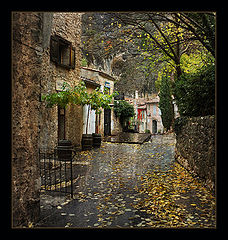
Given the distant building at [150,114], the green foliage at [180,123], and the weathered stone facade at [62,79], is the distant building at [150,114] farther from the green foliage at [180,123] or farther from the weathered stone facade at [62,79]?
the green foliage at [180,123]

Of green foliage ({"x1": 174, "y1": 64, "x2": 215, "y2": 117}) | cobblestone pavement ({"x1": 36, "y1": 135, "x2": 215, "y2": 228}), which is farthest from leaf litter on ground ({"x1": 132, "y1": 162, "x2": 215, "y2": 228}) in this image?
green foliage ({"x1": 174, "y1": 64, "x2": 215, "y2": 117})

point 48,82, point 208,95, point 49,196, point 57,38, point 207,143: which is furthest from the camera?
point 57,38

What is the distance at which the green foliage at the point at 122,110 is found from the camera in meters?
19.2

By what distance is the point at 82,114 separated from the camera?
11844 mm

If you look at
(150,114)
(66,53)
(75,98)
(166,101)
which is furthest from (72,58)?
(150,114)

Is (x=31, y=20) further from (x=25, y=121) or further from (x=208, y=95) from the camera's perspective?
(x=208, y=95)

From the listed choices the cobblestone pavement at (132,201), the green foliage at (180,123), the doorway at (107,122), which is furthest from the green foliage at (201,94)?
the doorway at (107,122)

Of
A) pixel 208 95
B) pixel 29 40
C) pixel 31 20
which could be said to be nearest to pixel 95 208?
pixel 29 40

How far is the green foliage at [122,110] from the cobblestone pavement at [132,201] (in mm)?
12165

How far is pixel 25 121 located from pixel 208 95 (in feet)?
15.7

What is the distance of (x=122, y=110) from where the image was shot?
19438 millimetres

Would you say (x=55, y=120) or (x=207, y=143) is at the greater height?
(x=55, y=120)

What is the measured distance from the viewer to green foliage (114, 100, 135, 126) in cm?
1924

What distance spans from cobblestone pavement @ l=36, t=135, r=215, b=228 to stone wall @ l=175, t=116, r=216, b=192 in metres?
0.30
